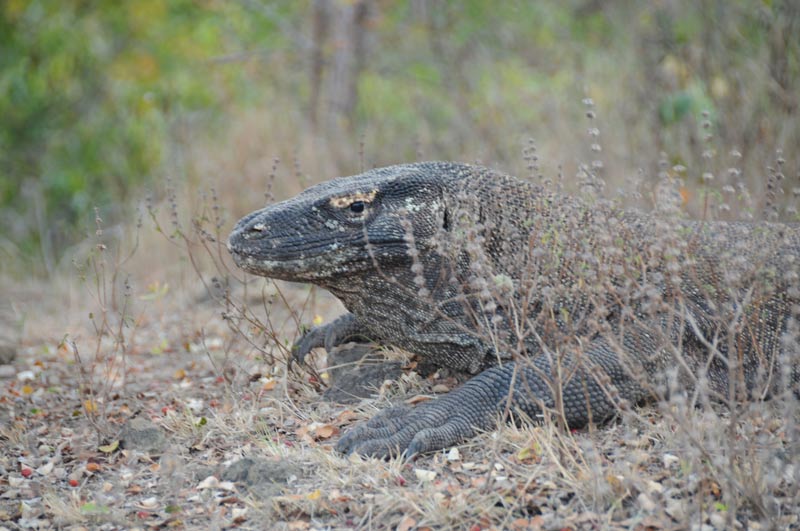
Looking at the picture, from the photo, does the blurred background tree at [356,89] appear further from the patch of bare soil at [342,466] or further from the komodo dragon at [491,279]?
the komodo dragon at [491,279]

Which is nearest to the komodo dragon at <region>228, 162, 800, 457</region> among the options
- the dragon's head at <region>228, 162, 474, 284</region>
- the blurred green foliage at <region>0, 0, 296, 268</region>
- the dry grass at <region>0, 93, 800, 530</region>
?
the dragon's head at <region>228, 162, 474, 284</region>

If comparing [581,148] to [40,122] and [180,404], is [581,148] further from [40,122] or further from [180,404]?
[40,122]

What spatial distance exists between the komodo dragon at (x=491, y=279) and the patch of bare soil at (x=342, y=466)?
0.19 metres

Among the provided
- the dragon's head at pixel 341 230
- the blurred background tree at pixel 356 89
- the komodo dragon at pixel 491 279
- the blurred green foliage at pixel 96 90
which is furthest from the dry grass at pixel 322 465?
the blurred green foliage at pixel 96 90

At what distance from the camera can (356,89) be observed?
39.6 ft

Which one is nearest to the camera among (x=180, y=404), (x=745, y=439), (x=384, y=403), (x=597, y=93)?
(x=745, y=439)

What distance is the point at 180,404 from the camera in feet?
15.5

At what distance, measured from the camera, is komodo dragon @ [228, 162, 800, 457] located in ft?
11.9

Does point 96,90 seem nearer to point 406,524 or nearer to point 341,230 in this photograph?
point 341,230

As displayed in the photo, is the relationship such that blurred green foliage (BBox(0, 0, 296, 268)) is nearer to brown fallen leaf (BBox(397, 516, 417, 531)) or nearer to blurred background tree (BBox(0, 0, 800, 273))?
blurred background tree (BBox(0, 0, 800, 273))

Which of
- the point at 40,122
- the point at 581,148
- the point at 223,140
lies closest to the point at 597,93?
the point at 581,148

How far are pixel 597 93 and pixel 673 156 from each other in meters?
2.30

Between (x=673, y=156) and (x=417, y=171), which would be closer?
(x=417, y=171)

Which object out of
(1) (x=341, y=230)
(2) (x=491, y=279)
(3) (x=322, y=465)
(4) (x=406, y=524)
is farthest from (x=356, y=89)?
(4) (x=406, y=524)
